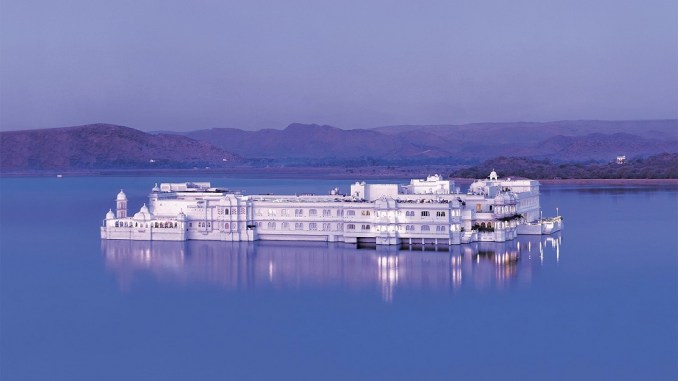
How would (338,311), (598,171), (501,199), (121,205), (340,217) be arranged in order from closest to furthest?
(338,311), (340,217), (501,199), (121,205), (598,171)

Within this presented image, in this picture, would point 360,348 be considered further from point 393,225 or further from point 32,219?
point 32,219

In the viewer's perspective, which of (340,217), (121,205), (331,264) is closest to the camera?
(331,264)

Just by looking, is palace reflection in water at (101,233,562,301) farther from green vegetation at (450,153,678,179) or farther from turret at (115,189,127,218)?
green vegetation at (450,153,678,179)

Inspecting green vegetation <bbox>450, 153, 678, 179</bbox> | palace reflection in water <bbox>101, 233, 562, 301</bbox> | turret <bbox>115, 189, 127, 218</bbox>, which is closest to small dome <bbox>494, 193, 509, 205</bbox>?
palace reflection in water <bbox>101, 233, 562, 301</bbox>

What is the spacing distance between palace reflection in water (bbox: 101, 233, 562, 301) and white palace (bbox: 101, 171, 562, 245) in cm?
64

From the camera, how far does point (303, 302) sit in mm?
25672

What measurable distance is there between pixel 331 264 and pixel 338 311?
747 cm

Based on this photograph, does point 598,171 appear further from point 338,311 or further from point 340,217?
point 338,311

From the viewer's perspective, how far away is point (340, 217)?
122 ft

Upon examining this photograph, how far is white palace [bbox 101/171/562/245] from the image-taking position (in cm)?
3588

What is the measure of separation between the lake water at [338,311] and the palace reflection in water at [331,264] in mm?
73

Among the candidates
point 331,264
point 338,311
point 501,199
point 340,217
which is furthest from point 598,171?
point 338,311

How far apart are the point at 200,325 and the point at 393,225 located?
14.1m

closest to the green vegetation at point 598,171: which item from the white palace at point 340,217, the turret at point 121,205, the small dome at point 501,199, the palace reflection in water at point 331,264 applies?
the small dome at point 501,199
